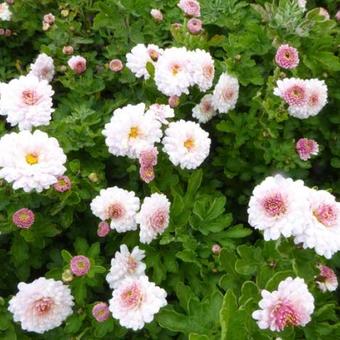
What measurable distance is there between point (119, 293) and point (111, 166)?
64cm

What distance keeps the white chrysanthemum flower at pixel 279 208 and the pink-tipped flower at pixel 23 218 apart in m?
0.70

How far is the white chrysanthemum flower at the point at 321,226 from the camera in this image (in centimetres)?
134

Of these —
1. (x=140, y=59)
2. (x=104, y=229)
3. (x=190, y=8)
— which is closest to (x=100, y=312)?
(x=104, y=229)

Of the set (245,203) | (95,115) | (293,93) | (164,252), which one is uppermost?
(293,93)

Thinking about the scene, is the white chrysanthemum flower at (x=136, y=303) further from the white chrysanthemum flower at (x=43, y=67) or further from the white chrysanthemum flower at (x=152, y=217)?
the white chrysanthemum flower at (x=43, y=67)

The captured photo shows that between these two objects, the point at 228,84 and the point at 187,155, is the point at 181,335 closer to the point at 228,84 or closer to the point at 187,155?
the point at 187,155

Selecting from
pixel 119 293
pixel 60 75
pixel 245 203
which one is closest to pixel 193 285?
pixel 119 293

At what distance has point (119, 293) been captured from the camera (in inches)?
61.0

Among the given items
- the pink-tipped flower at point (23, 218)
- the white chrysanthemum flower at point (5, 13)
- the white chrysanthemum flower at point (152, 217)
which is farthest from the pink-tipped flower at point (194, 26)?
the white chrysanthemum flower at point (5, 13)

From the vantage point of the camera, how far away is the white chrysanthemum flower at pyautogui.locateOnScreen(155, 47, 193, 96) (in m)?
1.86

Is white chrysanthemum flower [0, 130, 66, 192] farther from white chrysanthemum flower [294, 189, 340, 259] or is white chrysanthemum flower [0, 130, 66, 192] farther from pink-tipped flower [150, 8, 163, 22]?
pink-tipped flower [150, 8, 163, 22]

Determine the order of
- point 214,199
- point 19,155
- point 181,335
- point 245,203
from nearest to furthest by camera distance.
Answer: point 19,155 < point 181,335 < point 214,199 < point 245,203

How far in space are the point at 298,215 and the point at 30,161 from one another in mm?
788

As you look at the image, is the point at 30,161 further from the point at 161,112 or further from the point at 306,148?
the point at 306,148
